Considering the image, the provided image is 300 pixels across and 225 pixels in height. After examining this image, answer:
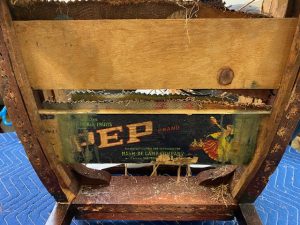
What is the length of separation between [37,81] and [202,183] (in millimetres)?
851

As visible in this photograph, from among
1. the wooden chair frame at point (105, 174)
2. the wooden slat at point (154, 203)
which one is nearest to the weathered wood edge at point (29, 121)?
the wooden chair frame at point (105, 174)

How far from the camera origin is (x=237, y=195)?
1.22m

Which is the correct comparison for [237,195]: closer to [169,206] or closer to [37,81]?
[169,206]

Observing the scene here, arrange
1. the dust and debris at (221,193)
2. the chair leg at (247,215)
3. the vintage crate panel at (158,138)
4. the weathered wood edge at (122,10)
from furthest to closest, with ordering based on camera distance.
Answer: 1. the dust and debris at (221,193)
2. the chair leg at (247,215)
3. the vintage crate panel at (158,138)
4. the weathered wood edge at (122,10)

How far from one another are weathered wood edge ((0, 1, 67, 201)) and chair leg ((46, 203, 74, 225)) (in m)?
0.10

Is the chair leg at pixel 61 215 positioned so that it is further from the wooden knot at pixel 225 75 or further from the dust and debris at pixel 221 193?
the wooden knot at pixel 225 75

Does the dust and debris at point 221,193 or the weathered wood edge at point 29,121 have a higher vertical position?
the weathered wood edge at point 29,121

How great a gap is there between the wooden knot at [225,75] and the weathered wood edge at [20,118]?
22.4 inches

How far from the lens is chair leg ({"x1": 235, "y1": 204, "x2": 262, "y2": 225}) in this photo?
1.15 meters

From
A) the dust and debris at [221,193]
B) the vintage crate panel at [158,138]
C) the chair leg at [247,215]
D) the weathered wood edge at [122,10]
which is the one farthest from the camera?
the dust and debris at [221,193]

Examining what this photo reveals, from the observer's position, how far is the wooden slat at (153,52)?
751mm

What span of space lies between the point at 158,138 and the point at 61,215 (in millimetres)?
539

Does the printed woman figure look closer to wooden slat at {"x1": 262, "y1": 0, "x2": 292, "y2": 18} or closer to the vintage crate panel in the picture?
the vintage crate panel

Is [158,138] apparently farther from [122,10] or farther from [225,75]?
[122,10]
